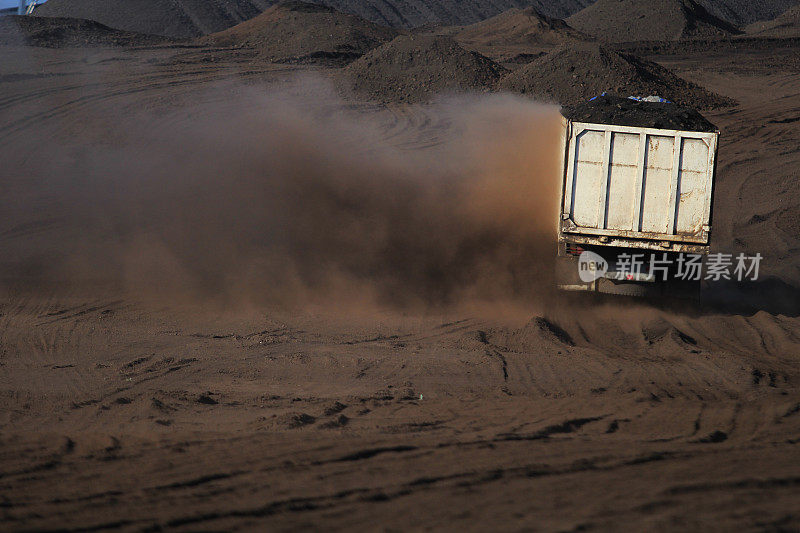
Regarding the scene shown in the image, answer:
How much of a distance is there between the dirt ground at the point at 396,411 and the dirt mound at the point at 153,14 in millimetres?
33060

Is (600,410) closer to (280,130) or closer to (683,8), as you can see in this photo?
(280,130)

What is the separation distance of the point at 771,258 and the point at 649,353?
6453 mm

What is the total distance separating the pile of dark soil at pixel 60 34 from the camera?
31.5 meters

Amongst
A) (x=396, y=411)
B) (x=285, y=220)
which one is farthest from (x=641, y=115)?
(x=285, y=220)

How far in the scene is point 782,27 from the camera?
152ft

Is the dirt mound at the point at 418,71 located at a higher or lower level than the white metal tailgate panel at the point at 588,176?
higher

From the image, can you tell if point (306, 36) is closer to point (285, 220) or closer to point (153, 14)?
point (153, 14)

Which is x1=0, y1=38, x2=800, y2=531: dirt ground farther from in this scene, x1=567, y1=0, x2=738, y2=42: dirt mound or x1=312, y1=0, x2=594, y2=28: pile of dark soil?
x1=312, y1=0, x2=594, y2=28: pile of dark soil

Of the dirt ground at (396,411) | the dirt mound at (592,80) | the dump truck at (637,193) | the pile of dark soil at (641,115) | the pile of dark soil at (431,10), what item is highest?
the pile of dark soil at (431,10)

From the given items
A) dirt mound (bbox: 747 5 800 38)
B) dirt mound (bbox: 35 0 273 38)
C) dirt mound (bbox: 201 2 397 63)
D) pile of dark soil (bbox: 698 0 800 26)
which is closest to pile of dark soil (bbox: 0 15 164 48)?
dirt mound (bbox: 201 2 397 63)

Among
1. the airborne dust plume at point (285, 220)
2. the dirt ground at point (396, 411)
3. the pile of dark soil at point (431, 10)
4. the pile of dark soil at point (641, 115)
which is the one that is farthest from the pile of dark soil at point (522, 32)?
the pile of dark soil at point (641, 115)

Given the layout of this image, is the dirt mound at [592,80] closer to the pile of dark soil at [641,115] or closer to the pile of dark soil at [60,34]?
the pile of dark soil at [641,115]

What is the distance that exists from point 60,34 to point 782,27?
41.6m

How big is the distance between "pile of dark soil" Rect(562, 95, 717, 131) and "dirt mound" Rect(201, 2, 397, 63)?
2341 centimetres
